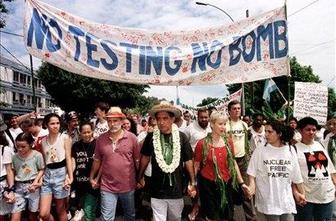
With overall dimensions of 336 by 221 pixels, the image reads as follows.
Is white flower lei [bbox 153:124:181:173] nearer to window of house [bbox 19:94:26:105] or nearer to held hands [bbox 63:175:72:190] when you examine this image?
held hands [bbox 63:175:72:190]

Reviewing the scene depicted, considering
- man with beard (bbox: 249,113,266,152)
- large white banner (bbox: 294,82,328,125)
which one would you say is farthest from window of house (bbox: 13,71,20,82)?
man with beard (bbox: 249,113,266,152)

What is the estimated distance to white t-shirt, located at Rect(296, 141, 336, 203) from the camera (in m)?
4.68

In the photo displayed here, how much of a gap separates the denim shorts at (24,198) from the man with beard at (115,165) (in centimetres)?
102

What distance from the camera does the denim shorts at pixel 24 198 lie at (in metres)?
5.25

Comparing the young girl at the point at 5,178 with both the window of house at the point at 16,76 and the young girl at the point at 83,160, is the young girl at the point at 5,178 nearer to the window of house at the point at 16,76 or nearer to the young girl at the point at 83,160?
the young girl at the point at 83,160

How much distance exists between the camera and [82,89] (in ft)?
135

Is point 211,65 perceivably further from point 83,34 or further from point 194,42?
point 83,34

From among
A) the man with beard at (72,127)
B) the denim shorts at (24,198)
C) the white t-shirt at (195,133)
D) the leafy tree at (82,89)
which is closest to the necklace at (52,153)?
the denim shorts at (24,198)

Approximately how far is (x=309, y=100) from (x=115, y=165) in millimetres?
5634

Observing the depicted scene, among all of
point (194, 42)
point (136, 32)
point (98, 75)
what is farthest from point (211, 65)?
point (98, 75)

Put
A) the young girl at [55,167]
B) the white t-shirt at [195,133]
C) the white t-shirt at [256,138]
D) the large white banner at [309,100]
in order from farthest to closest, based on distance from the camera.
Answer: the large white banner at [309,100] < the white t-shirt at [256,138] < the white t-shirt at [195,133] < the young girl at [55,167]

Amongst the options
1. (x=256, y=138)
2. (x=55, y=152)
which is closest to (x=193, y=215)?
(x=256, y=138)

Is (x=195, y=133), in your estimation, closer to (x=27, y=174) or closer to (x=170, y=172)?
(x=170, y=172)

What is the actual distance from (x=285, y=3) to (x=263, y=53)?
0.85 m
